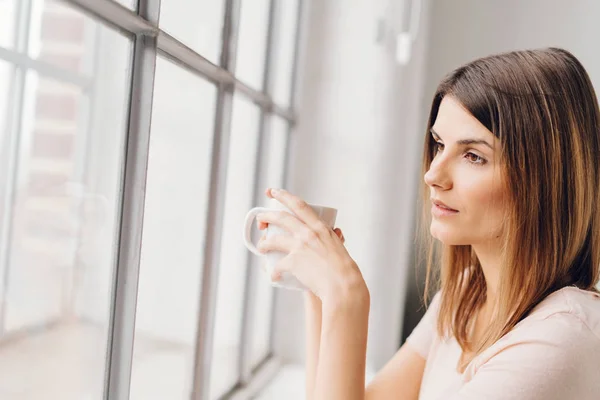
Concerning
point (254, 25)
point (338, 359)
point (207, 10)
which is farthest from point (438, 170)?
point (254, 25)

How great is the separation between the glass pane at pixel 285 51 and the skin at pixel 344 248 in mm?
856

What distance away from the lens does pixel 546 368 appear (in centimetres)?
84

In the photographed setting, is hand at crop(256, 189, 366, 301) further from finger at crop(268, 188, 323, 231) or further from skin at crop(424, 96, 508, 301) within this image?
skin at crop(424, 96, 508, 301)

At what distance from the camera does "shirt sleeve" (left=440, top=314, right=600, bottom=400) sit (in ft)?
2.75

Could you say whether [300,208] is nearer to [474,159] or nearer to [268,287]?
[474,159]

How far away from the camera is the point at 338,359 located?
0.91 metres

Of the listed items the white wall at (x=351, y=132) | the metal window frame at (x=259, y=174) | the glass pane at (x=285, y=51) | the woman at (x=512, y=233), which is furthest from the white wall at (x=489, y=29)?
the woman at (x=512, y=233)

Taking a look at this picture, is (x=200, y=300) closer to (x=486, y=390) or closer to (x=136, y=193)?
(x=136, y=193)

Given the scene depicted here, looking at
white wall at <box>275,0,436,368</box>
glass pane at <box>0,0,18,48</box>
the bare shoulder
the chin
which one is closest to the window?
glass pane at <box>0,0,18,48</box>

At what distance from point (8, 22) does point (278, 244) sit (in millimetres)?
433

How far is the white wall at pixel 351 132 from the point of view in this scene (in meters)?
2.07

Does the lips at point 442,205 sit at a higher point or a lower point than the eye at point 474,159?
lower

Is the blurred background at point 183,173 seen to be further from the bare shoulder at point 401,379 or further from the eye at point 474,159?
the eye at point 474,159

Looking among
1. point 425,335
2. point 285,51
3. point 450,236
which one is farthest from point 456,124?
point 285,51
